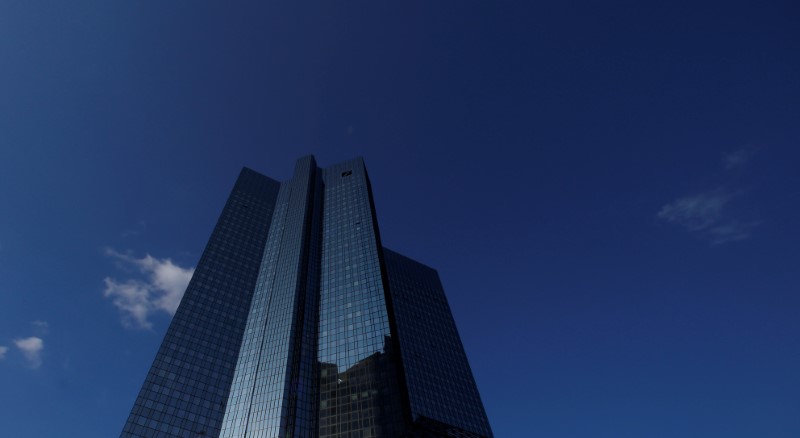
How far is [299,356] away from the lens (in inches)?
3964

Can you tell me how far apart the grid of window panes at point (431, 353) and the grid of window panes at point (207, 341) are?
47.1 metres

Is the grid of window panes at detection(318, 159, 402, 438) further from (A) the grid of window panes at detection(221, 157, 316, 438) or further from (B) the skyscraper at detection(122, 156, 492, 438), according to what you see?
(A) the grid of window panes at detection(221, 157, 316, 438)

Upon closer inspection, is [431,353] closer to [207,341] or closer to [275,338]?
[275,338]

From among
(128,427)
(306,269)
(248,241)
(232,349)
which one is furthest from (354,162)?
(128,427)

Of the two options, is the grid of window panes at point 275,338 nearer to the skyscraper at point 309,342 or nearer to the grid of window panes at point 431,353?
the skyscraper at point 309,342

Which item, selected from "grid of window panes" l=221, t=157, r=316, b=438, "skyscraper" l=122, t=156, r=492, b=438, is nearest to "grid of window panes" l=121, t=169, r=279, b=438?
"skyscraper" l=122, t=156, r=492, b=438

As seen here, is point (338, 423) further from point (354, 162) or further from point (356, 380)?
point (354, 162)

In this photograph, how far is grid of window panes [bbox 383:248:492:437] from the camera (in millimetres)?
108375

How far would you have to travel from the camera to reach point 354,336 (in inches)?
3999

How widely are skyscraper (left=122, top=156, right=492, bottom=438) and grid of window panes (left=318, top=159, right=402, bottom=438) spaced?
30cm

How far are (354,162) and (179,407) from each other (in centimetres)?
10982

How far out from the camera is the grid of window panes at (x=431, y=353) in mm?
108375

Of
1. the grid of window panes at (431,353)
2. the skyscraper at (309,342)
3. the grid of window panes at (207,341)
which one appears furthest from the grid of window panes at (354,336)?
the grid of window panes at (207,341)

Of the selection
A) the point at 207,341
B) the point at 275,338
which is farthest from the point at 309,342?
the point at 207,341
